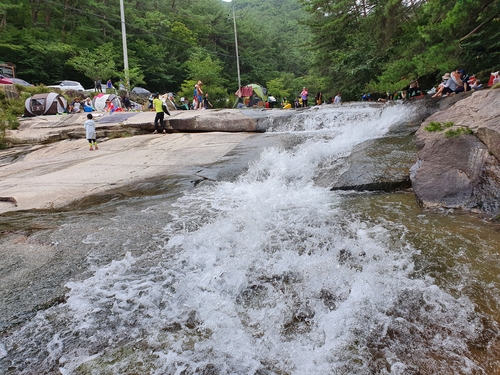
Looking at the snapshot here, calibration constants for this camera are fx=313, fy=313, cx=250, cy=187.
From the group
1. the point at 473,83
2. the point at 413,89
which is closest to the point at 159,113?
the point at 473,83

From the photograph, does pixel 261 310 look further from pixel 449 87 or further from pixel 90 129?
pixel 449 87

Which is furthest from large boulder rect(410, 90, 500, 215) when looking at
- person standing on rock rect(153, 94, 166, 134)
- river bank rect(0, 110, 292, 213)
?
person standing on rock rect(153, 94, 166, 134)

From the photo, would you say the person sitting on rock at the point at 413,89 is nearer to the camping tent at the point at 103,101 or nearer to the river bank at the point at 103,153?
the river bank at the point at 103,153

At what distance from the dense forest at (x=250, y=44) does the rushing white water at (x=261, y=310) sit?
606 cm

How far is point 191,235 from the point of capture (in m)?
4.10

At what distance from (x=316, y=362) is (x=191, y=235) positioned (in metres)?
2.37

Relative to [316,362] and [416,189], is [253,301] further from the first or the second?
[416,189]

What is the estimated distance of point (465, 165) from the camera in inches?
191

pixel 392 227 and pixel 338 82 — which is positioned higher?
pixel 338 82

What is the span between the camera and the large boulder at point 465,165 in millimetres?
4477

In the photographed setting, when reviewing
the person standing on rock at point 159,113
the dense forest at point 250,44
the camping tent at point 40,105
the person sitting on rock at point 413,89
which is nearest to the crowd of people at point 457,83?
the dense forest at point 250,44

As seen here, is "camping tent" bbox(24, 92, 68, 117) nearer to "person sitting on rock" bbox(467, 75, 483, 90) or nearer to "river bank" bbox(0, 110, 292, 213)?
"river bank" bbox(0, 110, 292, 213)

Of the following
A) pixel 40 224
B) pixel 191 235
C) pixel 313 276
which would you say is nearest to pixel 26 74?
pixel 40 224

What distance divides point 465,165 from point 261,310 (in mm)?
4124
